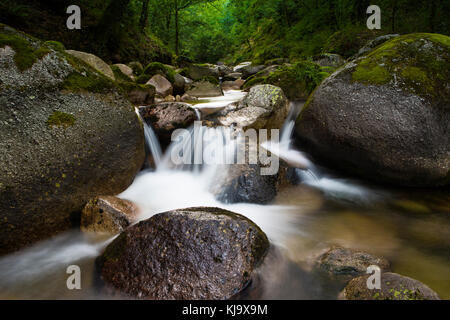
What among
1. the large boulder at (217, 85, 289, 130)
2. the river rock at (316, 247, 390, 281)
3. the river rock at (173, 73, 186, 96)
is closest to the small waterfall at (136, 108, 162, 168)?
the large boulder at (217, 85, 289, 130)

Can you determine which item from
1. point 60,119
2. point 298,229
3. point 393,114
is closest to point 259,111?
point 393,114

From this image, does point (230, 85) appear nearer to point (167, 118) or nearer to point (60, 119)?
point (167, 118)

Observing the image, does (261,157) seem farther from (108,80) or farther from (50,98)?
(50,98)

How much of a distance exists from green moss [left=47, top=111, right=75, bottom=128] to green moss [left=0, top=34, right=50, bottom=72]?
22.6 inches

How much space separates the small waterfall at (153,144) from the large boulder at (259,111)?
1.40m

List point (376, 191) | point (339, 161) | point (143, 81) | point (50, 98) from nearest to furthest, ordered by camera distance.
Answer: point (50, 98)
point (376, 191)
point (339, 161)
point (143, 81)

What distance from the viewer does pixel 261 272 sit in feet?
8.05

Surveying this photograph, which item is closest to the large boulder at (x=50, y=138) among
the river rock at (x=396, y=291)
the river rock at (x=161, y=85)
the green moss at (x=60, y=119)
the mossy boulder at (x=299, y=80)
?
the green moss at (x=60, y=119)

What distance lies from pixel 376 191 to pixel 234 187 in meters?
2.31

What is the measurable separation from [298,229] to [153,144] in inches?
122

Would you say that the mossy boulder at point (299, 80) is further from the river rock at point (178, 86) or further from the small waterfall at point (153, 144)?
the small waterfall at point (153, 144)

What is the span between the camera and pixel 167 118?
5.41 metres

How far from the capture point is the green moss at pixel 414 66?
13.1 ft

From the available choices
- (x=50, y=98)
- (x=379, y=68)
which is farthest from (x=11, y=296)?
(x=379, y=68)
